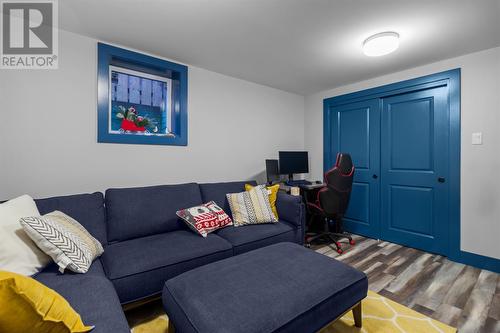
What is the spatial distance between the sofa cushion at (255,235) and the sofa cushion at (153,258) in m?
0.10

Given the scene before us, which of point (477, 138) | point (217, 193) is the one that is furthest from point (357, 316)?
point (477, 138)

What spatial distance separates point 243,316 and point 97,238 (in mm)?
1436

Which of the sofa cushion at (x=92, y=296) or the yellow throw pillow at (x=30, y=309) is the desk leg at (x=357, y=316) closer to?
the sofa cushion at (x=92, y=296)

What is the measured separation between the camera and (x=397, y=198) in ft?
10.2

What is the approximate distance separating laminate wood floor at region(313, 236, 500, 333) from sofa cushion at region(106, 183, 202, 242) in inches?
72.2

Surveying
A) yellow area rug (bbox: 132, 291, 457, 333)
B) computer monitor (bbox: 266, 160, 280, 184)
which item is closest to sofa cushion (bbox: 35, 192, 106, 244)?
yellow area rug (bbox: 132, 291, 457, 333)

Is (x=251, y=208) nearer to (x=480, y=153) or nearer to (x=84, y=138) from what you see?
(x=84, y=138)

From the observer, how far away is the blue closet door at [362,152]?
3.30m

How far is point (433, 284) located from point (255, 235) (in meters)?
1.69

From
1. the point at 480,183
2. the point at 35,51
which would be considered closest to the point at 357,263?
the point at 480,183

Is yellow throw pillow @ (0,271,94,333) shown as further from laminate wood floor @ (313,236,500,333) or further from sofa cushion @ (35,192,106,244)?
laminate wood floor @ (313,236,500,333)

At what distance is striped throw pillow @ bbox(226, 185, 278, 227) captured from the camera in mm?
2387

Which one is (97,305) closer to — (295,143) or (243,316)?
(243,316)

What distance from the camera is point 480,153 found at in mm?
2443
